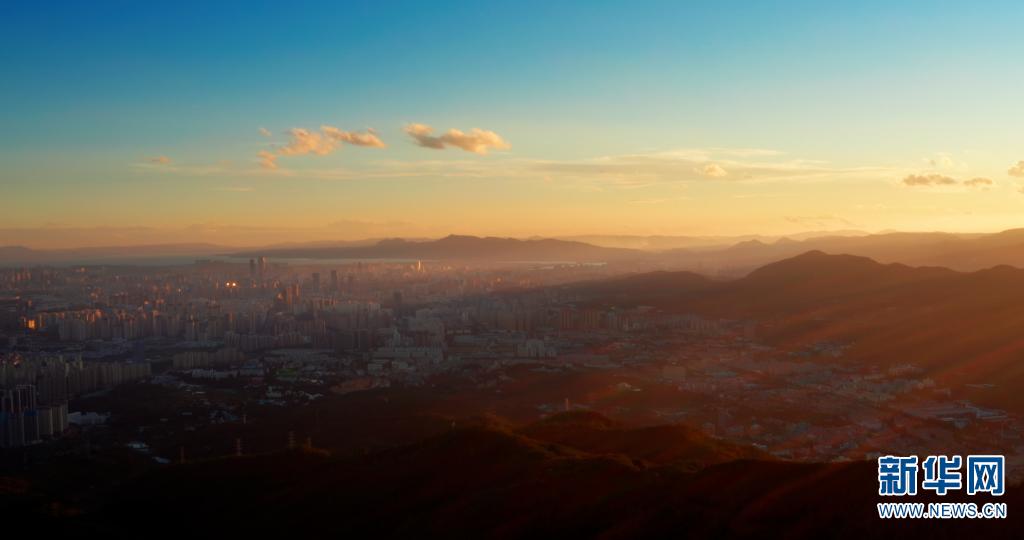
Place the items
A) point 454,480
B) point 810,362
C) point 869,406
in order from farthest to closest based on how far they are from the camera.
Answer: point 810,362
point 869,406
point 454,480

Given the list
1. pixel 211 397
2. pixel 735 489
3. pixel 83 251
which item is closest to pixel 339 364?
pixel 211 397

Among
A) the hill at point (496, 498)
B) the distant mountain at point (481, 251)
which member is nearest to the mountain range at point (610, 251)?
the distant mountain at point (481, 251)

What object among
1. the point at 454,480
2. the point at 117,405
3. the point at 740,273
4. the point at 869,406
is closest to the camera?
the point at 454,480

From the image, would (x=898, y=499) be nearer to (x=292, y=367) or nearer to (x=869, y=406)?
(x=869, y=406)

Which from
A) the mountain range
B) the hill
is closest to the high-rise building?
the mountain range

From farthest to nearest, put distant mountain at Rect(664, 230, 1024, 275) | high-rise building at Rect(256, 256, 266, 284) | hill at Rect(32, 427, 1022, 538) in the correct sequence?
high-rise building at Rect(256, 256, 266, 284), distant mountain at Rect(664, 230, 1024, 275), hill at Rect(32, 427, 1022, 538)

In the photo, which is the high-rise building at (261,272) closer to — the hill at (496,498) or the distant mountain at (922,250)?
the distant mountain at (922,250)

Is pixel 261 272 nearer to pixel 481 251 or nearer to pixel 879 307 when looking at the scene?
pixel 481 251

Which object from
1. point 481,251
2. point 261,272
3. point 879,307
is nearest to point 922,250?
point 879,307

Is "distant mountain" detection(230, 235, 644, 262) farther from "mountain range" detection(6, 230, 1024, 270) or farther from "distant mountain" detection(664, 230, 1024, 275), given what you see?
"distant mountain" detection(664, 230, 1024, 275)
